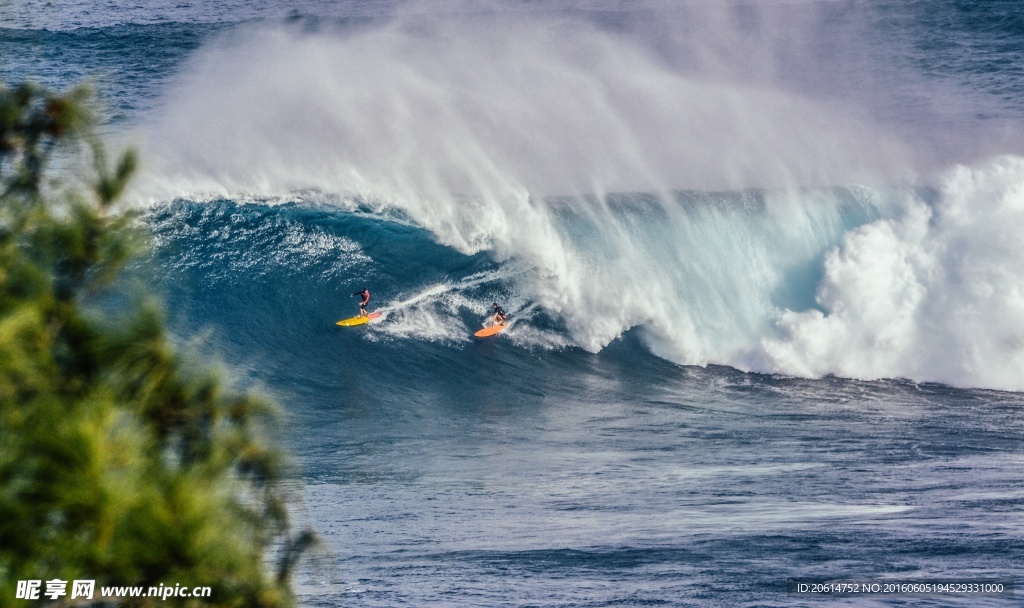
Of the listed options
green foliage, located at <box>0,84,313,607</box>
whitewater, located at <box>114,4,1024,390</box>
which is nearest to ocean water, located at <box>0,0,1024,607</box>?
whitewater, located at <box>114,4,1024,390</box>

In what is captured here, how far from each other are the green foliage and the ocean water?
34cm

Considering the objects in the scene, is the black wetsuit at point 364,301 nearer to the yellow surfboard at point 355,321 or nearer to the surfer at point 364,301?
the surfer at point 364,301

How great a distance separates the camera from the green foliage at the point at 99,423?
250 cm

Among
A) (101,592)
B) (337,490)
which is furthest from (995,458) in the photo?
(101,592)

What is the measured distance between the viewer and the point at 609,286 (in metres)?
20.5

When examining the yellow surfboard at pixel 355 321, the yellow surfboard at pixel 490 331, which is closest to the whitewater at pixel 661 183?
the yellow surfboard at pixel 490 331

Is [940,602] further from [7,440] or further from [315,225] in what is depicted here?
[315,225]

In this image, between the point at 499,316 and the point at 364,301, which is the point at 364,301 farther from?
the point at 499,316

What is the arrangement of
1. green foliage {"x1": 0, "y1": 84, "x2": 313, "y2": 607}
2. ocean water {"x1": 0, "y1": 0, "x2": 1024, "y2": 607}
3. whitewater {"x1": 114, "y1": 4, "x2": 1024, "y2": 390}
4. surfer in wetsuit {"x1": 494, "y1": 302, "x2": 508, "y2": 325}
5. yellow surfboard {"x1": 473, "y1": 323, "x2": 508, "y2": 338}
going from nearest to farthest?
green foliage {"x1": 0, "y1": 84, "x2": 313, "y2": 607} < ocean water {"x1": 0, "y1": 0, "x2": 1024, "y2": 607} < yellow surfboard {"x1": 473, "y1": 323, "x2": 508, "y2": 338} < surfer in wetsuit {"x1": 494, "y1": 302, "x2": 508, "y2": 325} < whitewater {"x1": 114, "y1": 4, "x2": 1024, "y2": 390}

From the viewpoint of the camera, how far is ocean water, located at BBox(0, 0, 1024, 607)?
10820 mm

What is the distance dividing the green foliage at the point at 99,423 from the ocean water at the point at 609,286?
0.34 m

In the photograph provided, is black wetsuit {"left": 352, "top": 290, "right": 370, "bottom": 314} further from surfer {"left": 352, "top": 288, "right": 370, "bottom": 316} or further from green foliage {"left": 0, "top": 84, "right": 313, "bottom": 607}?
green foliage {"left": 0, "top": 84, "right": 313, "bottom": 607}

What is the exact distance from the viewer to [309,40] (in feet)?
108

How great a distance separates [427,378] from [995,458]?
879 centimetres
